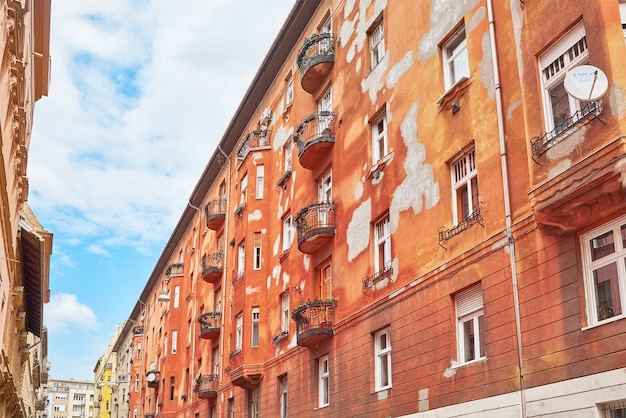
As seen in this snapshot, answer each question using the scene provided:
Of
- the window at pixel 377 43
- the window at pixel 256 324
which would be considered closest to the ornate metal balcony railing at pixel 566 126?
the window at pixel 377 43

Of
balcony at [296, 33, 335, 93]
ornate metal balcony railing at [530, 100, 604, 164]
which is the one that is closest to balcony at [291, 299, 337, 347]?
balcony at [296, 33, 335, 93]

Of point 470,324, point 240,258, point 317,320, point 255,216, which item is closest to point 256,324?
point 240,258

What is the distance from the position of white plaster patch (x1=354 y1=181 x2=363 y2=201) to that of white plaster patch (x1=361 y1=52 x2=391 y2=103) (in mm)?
2546

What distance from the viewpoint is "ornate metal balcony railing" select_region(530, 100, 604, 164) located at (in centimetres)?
1238

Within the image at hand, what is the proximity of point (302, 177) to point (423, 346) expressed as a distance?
39.0ft

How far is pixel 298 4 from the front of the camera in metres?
29.0

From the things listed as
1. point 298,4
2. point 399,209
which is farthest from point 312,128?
point 399,209

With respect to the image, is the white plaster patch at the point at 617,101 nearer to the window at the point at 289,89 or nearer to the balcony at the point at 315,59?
the balcony at the point at 315,59

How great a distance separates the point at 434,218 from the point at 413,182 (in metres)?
1.58

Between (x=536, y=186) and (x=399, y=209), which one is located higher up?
(x=399, y=209)

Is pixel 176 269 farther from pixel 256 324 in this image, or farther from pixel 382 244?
pixel 382 244

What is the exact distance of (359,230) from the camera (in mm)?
21984

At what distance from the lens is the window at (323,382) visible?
23.3 metres

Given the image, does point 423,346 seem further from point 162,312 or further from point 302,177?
point 162,312
